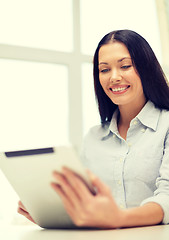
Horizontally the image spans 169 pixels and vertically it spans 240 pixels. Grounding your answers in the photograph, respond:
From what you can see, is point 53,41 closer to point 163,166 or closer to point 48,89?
point 48,89

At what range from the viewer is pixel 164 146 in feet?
3.67

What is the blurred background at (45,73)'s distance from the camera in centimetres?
230

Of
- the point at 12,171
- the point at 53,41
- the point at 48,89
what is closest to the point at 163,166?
the point at 12,171

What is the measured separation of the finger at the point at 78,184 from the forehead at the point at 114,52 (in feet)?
2.55

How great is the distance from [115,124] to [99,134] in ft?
0.32

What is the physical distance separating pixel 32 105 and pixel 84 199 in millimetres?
1900

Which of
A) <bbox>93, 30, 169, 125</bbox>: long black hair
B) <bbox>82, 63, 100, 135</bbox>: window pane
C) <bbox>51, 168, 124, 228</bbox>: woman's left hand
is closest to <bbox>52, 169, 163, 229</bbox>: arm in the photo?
<bbox>51, 168, 124, 228</bbox>: woman's left hand

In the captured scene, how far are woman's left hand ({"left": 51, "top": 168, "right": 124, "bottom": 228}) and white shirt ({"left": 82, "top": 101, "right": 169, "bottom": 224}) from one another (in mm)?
497

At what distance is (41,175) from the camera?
591mm

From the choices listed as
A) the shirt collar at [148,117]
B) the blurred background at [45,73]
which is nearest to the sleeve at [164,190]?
the shirt collar at [148,117]

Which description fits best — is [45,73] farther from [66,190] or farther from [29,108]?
[66,190]

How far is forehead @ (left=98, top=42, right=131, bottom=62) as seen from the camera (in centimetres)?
121

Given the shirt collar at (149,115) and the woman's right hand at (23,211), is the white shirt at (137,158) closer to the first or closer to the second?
the shirt collar at (149,115)

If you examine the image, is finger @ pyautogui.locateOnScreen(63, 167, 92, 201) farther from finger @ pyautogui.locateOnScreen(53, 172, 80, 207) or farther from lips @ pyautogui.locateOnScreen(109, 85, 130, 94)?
lips @ pyautogui.locateOnScreen(109, 85, 130, 94)
